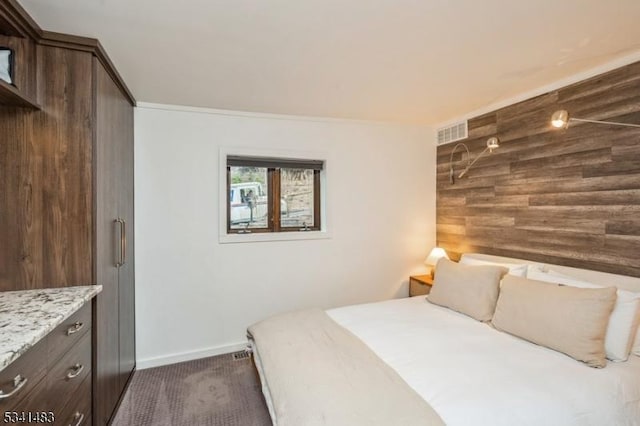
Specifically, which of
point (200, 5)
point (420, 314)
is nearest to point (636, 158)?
point (420, 314)

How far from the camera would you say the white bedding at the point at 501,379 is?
1.39 meters

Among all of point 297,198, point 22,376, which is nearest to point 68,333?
point 22,376

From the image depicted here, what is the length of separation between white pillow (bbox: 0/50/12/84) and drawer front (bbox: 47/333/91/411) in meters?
1.34

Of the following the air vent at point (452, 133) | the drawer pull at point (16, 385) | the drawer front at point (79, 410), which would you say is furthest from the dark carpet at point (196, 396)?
the air vent at point (452, 133)

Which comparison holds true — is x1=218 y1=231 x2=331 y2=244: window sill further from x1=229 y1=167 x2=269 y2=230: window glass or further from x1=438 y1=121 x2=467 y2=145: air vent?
x1=438 y1=121 x2=467 y2=145: air vent

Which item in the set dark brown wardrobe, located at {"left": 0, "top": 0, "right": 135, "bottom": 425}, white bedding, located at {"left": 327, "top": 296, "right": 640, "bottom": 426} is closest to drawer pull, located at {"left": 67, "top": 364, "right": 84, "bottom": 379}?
dark brown wardrobe, located at {"left": 0, "top": 0, "right": 135, "bottom": 425}

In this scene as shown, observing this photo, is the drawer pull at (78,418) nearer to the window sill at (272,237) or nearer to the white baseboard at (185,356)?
the white baseboard at (185,356)

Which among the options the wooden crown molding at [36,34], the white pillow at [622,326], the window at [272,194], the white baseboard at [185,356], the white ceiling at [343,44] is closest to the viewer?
the wooden crown molding at [36,34]

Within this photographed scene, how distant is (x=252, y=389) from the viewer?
98.7 inches

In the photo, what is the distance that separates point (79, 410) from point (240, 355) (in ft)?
5.15

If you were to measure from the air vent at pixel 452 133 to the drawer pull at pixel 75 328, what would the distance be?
360 cm

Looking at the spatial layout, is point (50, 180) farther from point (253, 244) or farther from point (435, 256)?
point (435, 256)

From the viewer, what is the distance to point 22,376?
3.68 feet

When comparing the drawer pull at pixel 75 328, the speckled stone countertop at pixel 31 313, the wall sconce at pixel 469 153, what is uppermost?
the wall sconce at pixel 469 153
